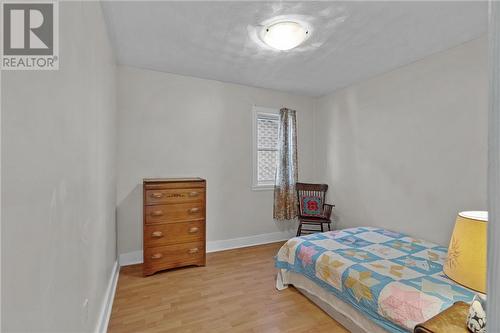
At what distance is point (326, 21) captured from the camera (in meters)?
2.02

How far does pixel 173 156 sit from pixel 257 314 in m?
2.22

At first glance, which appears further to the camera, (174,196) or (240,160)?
(240,160)

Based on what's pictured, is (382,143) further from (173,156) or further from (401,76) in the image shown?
(173,156)

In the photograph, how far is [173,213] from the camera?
2.80 m

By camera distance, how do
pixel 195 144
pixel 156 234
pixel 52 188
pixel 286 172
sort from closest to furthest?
1. pixel 52 188
2. pixel 156 234
3. pixel 195 144
4. pixel 286 172

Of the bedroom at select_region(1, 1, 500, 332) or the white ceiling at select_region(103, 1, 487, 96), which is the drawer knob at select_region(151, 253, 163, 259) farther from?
the white ceiling at select_region(103, 1, 487, 96)

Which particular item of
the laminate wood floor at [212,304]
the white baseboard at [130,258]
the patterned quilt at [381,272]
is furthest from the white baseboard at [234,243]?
the patterned quilt at [381,272]

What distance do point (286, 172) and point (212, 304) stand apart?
2374 mm

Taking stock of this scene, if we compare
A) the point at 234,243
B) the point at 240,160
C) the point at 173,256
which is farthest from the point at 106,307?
the point at 240,160

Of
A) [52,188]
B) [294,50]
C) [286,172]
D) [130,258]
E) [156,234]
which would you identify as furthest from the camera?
[286,172]

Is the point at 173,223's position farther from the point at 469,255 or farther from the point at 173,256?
the point at 469,255

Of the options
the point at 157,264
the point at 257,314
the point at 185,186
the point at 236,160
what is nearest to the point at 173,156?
Answer: the point at 185,186

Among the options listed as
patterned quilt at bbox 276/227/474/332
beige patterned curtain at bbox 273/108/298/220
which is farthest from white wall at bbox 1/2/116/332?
beige patterned curtain at bbox 273/108/298/220

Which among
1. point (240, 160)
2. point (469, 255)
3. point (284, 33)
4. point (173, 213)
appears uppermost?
point (284, 33)
